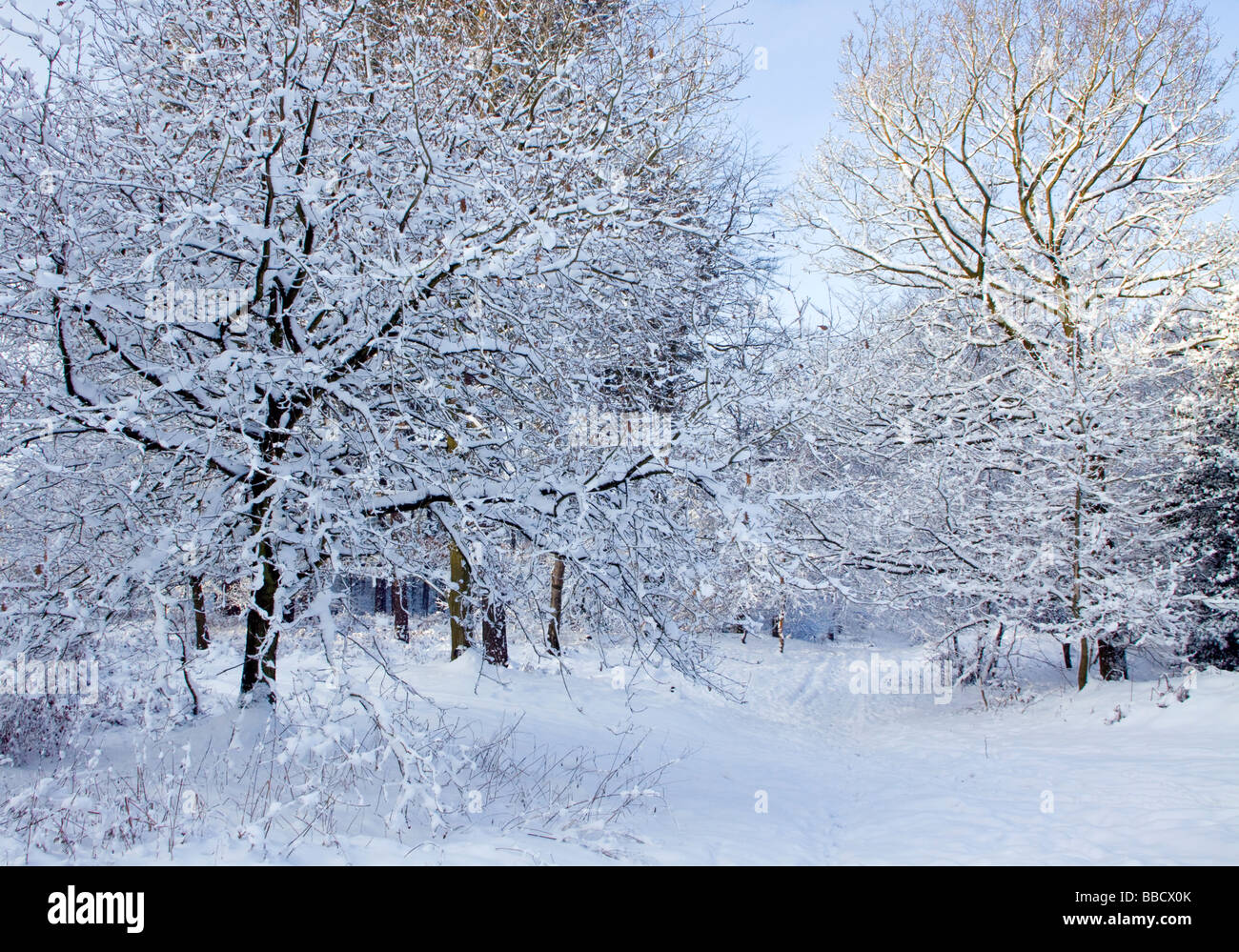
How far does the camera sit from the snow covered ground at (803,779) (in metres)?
4.16

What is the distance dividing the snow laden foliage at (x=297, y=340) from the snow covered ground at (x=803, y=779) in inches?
31.4

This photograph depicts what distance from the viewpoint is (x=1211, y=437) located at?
12.7 meters

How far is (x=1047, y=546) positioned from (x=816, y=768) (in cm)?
560

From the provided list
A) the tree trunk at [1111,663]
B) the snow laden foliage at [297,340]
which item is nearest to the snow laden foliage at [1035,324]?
the tree trunk at [1111,663]

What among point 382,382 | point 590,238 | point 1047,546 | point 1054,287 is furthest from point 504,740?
point 1054,287

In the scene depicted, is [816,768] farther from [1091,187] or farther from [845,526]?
[1091,187]

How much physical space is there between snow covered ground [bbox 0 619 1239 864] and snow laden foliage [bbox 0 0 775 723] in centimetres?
80

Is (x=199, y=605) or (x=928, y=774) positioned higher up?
(x=199, y=605)

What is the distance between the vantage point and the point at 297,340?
4.96m

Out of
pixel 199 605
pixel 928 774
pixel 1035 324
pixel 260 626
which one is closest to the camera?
pixel 199 605

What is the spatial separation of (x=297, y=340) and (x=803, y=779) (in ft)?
23.5

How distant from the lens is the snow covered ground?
4.16 meters

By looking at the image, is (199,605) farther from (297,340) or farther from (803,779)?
(803,779)

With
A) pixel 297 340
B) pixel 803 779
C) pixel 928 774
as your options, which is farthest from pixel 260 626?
pixel 928 774
